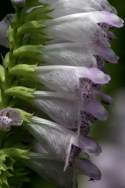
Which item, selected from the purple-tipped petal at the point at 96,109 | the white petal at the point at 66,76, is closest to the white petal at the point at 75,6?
the white petal at the point at 66,76

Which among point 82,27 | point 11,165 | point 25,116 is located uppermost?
point 82,27

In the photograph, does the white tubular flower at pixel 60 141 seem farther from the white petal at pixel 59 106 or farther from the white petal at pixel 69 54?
the white petal at pixel 69 54

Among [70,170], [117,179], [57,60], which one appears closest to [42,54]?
[57,60]

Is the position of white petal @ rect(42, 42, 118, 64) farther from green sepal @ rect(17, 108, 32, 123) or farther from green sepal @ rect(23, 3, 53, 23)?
green sepal @ rect(17, 108, 32, 123)

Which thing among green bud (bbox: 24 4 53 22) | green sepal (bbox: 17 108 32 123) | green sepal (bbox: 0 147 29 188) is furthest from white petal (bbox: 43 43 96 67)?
green sepal (bbox: 0 147 29 188)

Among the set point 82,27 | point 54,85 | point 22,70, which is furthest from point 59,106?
point 82,27

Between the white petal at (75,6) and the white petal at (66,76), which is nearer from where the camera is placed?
the white petal at (66,76)

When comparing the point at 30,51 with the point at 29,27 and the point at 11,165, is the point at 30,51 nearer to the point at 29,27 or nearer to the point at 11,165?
the point at 29,27
